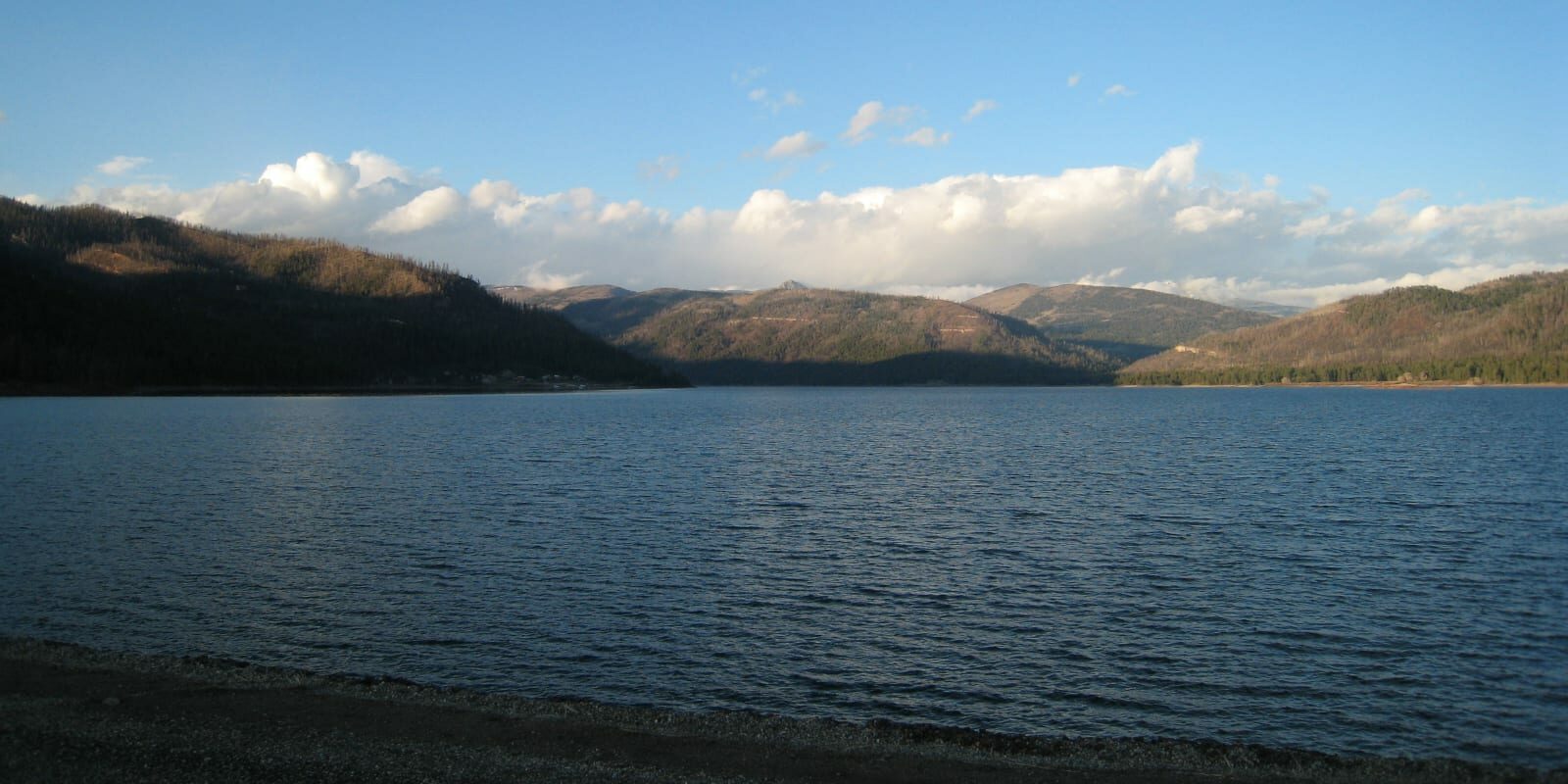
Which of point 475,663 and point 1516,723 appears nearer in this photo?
point 1516,723

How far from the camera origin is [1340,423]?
115438mm

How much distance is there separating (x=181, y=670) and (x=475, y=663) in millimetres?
5942

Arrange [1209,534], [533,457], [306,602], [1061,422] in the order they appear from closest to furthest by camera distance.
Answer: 1. [306,602]
2. [1209,534]
3. [533,457]
4. [1061,422]

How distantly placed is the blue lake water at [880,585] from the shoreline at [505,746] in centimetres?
156

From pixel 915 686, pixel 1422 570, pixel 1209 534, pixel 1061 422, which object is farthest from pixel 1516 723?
pixel 1061 422

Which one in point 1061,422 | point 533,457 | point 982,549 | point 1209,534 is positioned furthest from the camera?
point 1061,422

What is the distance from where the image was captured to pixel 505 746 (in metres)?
15.6

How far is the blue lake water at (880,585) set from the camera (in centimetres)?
1969

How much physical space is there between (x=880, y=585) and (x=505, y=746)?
15540 millimetres

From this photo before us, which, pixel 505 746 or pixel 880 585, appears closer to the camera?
pixel 505 746

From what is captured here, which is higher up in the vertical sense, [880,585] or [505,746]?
[505,746]

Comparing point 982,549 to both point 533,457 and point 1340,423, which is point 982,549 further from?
point 1340,423

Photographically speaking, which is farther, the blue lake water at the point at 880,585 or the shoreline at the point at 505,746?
the blue lake water at the point at 880,585

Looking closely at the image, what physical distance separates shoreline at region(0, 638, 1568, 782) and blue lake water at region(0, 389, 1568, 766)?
1.56m
